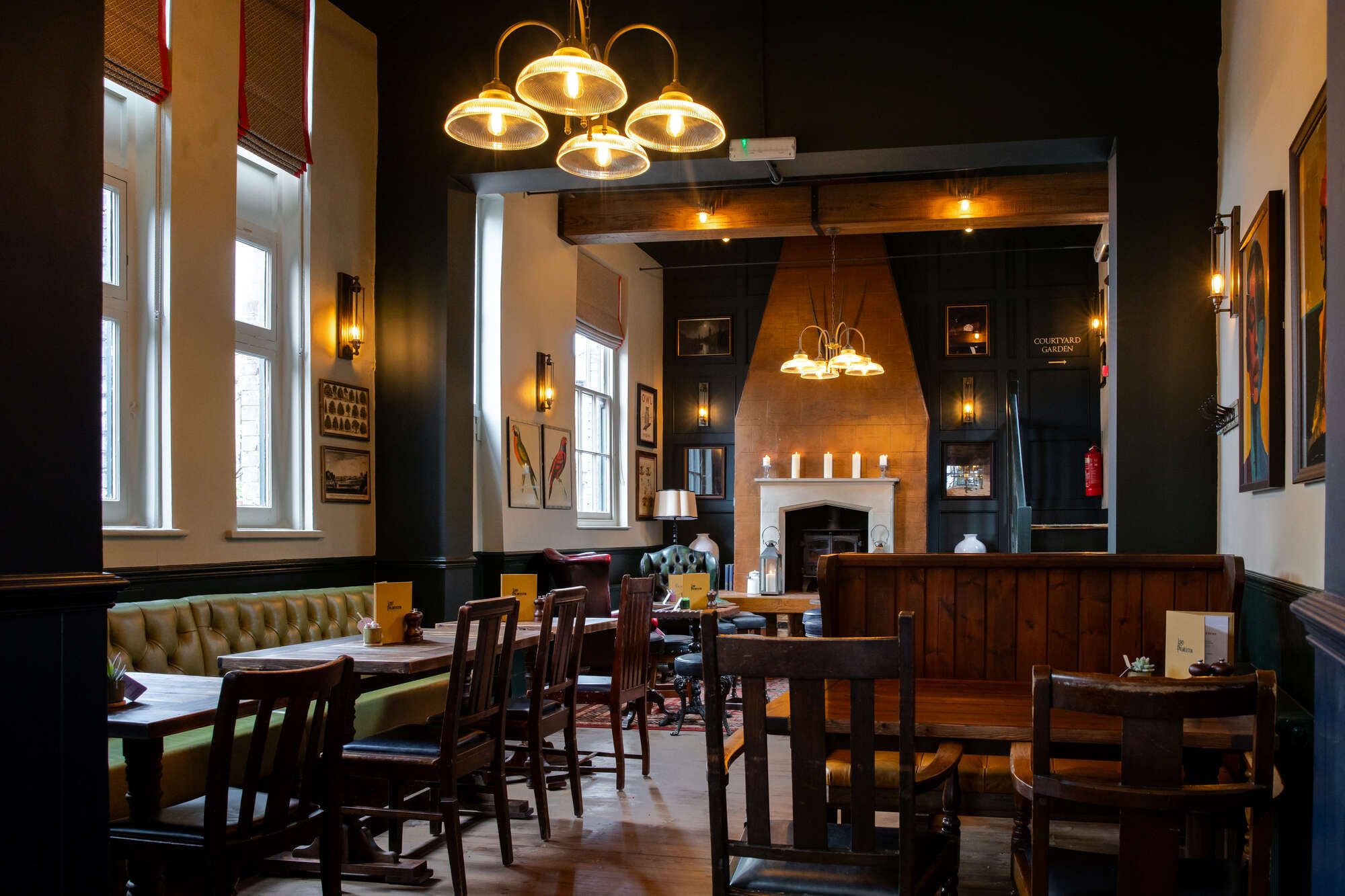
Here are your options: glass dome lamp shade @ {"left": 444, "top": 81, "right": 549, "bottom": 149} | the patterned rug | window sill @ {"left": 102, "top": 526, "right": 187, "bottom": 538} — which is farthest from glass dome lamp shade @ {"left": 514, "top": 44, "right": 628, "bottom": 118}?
the patterned rug

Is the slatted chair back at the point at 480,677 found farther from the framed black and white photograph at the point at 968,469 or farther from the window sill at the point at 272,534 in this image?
the framed black and white photograph at the point at 968,469

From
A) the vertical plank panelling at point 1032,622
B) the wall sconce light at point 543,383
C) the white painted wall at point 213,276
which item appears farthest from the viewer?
the wall sconce light at point 543,383

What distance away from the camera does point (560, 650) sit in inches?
173

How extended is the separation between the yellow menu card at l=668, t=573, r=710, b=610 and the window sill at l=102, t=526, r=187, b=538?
2906mm

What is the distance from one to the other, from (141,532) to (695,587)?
3173 mm

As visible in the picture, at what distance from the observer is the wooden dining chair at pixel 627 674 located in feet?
15.9

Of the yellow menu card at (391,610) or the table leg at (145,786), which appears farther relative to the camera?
the yellow menu card at (391,610)

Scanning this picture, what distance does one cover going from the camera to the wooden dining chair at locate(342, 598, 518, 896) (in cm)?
348

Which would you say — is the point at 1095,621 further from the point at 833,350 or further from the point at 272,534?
the point at 833,350

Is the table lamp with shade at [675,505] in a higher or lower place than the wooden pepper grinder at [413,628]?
higher

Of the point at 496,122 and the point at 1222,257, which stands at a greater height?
the point at 496,122

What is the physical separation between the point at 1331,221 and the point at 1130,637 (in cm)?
214

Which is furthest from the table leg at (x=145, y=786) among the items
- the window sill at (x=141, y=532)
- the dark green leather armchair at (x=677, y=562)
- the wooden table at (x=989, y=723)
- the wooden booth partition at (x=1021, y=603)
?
the dark green leather armchair at (x=677, y=562)

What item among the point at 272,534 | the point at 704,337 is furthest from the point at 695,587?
the point at 704,337
